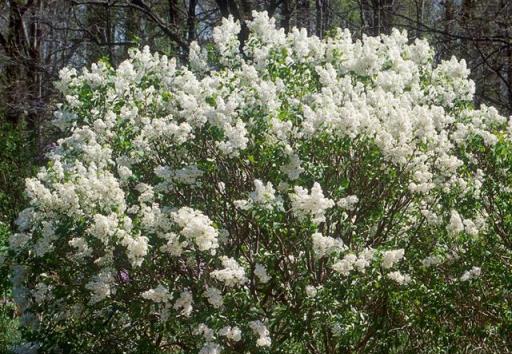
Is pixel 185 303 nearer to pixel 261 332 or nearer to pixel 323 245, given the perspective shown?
pixel 261 332

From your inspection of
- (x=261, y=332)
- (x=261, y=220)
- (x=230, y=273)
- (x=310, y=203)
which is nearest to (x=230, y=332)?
(x=261, y=332)

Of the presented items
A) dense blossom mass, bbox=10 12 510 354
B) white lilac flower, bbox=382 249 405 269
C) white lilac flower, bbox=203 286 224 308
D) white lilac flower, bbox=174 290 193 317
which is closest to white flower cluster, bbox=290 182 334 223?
dense blossom mass, bbox=10 12 510 354

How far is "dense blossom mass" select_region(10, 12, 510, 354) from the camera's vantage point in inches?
165

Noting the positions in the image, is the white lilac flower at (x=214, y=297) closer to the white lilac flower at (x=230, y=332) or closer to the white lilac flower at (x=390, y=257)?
the white lilac flower at (x=230, y=332)

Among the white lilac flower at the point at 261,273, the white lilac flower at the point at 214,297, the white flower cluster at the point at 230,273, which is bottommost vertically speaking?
the white lilac flower at the point at 214,297

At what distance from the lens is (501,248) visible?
471 cm

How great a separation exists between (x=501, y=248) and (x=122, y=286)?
2287 millimetres

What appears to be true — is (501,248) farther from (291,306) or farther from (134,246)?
(134,246)

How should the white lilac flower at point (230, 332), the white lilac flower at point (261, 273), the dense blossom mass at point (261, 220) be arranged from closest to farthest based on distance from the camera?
the white lilac flower at point (230, 332) → the dense blossom mass at point (261, 220) → the white lilac flower at point (261, 273)

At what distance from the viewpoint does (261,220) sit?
3.97m

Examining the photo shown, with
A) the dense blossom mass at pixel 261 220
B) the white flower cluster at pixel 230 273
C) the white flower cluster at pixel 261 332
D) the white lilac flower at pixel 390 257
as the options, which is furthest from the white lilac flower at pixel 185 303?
the white lilac flower at pixel 390 257

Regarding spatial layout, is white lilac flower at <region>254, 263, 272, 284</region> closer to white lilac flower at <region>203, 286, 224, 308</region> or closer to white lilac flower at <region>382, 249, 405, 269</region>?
white lilac flower at <region>203, 286, 224, 308</region>

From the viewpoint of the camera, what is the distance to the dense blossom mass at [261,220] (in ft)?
13.8

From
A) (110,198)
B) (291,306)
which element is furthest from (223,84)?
(291,306)
